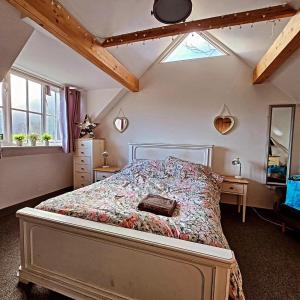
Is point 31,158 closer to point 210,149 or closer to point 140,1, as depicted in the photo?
point 140,1

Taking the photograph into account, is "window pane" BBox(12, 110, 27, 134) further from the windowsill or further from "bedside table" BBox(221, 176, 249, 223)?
"bedside table" BBox(221, 176, 249, 223)

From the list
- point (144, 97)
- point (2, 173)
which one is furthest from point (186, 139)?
point (2, 173)

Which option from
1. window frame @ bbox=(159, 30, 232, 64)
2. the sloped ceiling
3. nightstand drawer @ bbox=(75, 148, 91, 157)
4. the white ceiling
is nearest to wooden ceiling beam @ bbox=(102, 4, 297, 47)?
the white ceiling

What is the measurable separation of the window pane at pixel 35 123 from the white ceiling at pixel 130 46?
0.73 m

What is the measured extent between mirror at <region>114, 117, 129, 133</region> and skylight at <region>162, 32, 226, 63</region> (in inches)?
52.7

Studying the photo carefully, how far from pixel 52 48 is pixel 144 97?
1.80 meters

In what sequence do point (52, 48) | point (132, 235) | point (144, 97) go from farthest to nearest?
1. point (144, 97)
2. point (52, 48)
3. point (132, 235)

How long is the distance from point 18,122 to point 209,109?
122 inches

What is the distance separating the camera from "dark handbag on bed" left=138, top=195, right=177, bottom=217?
5.12 feet

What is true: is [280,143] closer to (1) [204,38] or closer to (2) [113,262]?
(1) [204,38]

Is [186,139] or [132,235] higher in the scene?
[186,139]

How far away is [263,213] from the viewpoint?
122 inches

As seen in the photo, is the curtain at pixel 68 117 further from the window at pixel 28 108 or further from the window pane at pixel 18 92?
the window pane at pixel 18 92

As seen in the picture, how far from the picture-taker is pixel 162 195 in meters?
2.14
